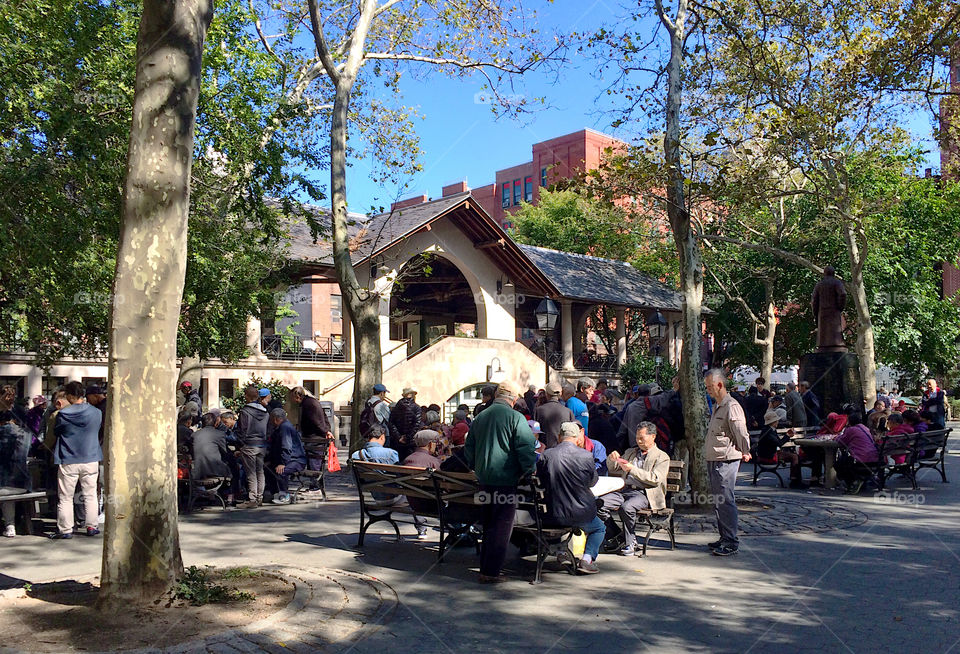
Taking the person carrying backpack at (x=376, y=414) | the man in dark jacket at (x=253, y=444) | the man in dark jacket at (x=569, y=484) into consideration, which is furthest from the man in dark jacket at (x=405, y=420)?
the man in dark jacket at (x=569, y=484)

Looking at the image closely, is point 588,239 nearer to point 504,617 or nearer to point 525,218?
point 525,218

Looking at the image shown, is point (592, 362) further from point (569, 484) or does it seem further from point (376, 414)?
point (569, 484)

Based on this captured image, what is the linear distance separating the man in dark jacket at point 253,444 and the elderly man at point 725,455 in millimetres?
6063

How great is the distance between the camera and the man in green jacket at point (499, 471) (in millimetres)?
6793

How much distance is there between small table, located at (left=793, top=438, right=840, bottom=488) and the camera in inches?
470

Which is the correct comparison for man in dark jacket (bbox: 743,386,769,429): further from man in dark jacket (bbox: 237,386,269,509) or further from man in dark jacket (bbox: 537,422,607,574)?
man in dark jacket (bbox: 537,422,607,574)

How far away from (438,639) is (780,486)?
9.33 m

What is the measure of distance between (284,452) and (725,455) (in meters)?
6.17

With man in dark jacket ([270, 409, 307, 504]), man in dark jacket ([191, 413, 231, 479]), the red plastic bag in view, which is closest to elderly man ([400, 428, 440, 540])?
man in dark jacket ([270, 409, 307, 504])

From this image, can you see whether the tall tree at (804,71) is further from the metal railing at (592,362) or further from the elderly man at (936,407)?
the metal railing at (592,362)

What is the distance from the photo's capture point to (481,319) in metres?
30.5

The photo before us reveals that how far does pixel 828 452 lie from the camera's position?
12.5 meters

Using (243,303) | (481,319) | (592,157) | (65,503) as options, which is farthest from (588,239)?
(65,503)

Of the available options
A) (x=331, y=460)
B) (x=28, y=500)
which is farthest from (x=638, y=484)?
(x=331, y=460)
